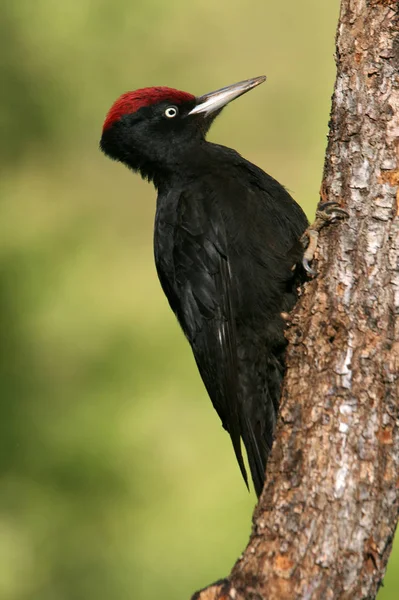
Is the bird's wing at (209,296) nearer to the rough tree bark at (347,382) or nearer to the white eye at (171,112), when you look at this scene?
the white eye at (171,112)

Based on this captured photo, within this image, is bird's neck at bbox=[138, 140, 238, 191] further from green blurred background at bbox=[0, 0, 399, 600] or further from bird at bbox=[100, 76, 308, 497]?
green blurred background at bbox=[0, 0, 399, 600]

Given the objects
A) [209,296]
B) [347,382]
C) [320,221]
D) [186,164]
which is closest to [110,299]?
[186,164]

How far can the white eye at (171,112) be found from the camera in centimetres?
433

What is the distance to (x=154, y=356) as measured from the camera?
727 centimetres

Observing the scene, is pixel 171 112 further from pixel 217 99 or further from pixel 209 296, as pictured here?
pixel 209 296

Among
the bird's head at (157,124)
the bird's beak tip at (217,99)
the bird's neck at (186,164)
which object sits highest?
the bird's beak tip at (217,99)

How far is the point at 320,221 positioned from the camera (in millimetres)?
3018

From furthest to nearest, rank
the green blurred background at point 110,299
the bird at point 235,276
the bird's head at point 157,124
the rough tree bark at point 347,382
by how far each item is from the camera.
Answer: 1. the green blurred background at point 110,299
2. the bird's head at point 157,124
3. the bird at point 235,276
4. the rough tree bark at point 347,382

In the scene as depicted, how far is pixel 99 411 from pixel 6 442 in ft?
2.49

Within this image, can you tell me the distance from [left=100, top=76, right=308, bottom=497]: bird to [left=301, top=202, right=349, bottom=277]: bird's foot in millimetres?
223

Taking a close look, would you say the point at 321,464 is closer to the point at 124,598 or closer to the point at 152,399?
the point at 124,598

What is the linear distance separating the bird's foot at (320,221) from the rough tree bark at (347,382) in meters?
0.03

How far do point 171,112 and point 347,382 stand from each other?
208cm

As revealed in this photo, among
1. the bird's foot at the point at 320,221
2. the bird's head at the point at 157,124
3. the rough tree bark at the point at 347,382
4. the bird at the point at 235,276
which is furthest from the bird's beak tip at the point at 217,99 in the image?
the rough tree bark at the point at 347,382
